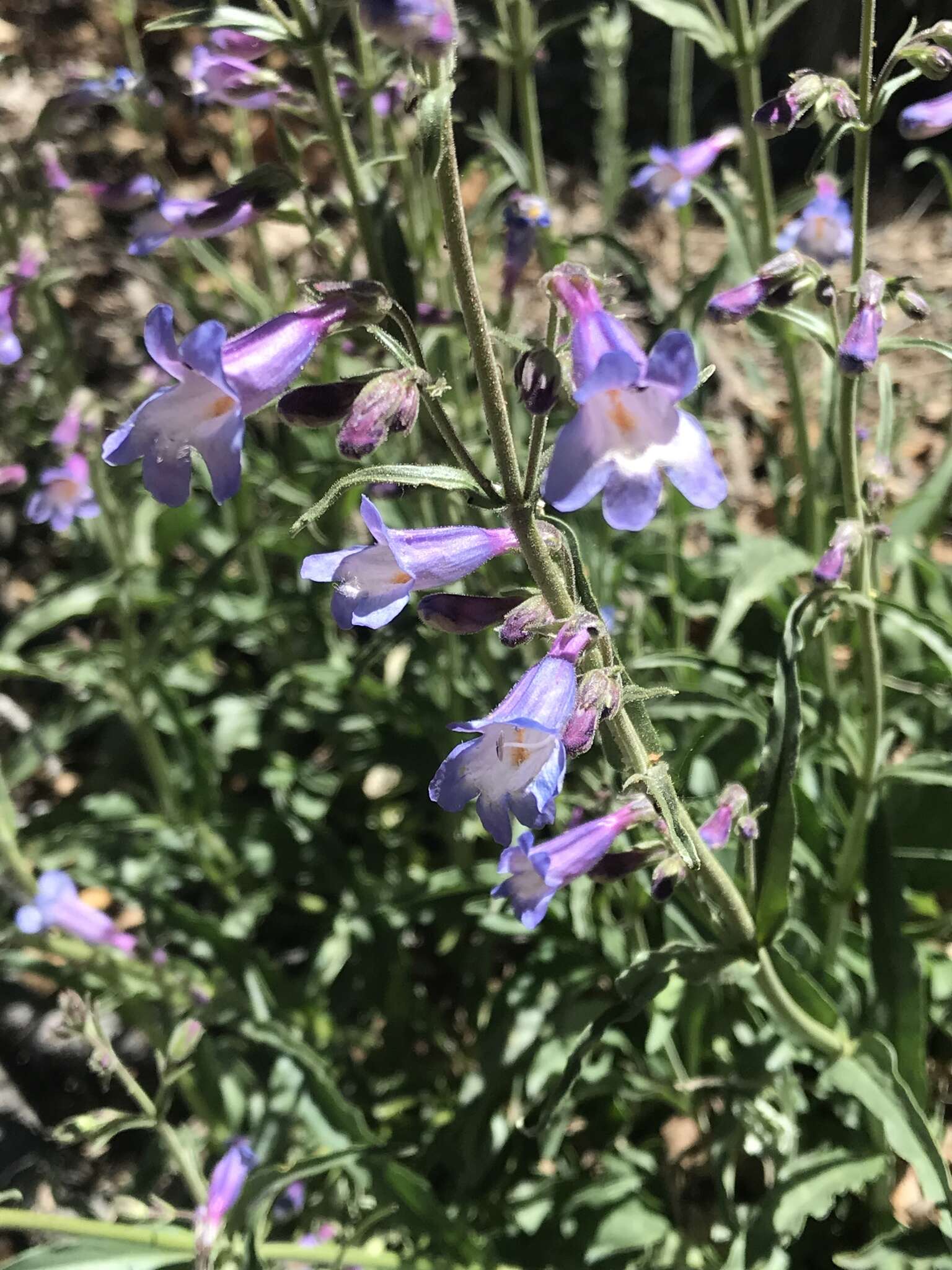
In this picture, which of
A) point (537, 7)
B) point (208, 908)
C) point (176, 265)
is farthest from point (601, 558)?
point (537, 7)

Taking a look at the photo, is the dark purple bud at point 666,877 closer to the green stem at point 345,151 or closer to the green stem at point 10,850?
the green stem at point 345,151

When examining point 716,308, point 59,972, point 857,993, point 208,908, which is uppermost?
point 716,308

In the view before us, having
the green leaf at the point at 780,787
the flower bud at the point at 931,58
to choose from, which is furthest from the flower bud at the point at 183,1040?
the flower bud at the point at 931,58

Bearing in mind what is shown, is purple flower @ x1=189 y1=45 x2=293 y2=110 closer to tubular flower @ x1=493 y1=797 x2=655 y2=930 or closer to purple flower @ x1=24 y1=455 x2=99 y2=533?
purple flower @ x1=24 y1=455 x2=99 y2=533

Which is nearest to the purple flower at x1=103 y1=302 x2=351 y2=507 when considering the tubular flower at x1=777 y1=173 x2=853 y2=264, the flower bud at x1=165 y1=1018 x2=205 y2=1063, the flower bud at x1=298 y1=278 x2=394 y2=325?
the flower bud at x1=298 y1=278 x2=394 y2=325

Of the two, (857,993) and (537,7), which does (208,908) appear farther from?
(537,7)

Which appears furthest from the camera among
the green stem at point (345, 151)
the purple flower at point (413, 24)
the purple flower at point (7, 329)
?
the purple flower at point (7, 329)

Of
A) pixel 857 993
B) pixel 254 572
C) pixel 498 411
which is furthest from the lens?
pixel 254 572
